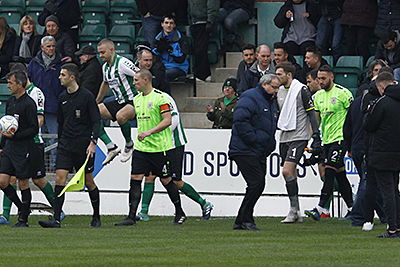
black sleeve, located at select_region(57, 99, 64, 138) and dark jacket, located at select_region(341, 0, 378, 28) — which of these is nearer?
black sleeve, located at select_region(57, 99, 64, 138)

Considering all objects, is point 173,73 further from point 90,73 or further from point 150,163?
point 150,163

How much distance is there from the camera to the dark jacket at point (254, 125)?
50.6 feet

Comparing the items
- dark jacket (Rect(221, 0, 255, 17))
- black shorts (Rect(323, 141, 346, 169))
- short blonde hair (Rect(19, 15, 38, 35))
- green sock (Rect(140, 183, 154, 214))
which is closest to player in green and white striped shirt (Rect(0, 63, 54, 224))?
green sock (Rect(140, 183, 154, 214))

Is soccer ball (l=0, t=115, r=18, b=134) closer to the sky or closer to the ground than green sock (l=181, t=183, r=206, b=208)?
closer to the sky

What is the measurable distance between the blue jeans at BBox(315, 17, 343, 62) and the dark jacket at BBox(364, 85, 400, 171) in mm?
7391

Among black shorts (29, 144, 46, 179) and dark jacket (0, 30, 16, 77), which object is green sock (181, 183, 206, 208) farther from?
dark jacket (0, 30, 16, 77)

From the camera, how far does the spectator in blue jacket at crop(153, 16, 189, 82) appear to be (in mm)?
21625

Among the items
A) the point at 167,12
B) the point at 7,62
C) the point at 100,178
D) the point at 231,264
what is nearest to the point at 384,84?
the point at 231,264

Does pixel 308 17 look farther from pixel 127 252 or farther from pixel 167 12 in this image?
pixel 127 252

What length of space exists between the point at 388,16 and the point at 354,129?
473cm

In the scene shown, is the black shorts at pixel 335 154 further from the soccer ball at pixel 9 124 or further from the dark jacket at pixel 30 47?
the dark jacket at pixel 30 47

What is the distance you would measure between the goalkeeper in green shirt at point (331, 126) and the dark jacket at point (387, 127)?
350 cm

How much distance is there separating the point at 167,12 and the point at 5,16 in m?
4.18

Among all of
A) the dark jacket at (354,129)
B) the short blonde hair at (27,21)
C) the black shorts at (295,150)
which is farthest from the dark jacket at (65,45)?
the dark jacket at (354,129)
